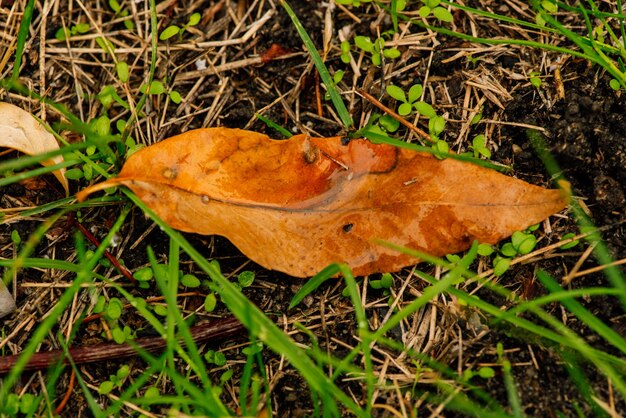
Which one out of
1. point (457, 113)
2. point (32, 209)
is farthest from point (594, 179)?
point (32, 209)

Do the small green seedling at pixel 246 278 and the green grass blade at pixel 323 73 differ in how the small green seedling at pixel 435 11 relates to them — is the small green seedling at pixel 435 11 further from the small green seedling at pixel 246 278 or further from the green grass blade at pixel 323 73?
the small green seedling at pixel 246 278

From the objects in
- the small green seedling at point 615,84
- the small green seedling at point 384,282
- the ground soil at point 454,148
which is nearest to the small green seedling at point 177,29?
the ground soil at point 454,148

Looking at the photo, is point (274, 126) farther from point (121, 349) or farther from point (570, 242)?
point (570, 242)

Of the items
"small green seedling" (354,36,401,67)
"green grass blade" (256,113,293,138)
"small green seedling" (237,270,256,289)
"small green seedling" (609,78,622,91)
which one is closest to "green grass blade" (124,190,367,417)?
"small green seedling" (237,270,256,289)

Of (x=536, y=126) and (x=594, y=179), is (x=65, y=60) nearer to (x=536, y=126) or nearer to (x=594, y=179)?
(x=536, y=126)

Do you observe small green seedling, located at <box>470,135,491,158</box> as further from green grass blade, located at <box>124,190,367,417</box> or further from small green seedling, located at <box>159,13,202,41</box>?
small green seedling, located at <box>159,13,202,41</box>

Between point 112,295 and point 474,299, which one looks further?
point 112,295
